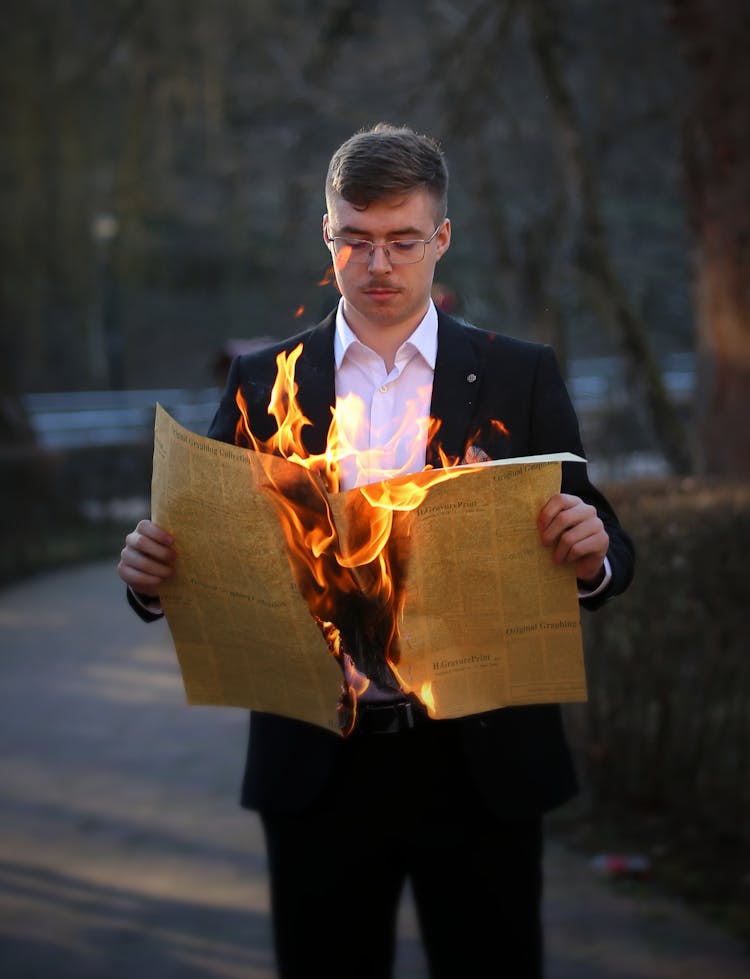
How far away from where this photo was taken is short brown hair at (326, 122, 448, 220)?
2.31 metres

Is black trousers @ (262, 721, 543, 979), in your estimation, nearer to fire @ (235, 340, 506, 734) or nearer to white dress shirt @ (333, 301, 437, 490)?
fire @ (235, 340, 506, 734)

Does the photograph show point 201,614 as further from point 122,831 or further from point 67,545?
point 67,545

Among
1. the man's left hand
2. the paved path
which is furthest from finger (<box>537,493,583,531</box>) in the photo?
the paved path

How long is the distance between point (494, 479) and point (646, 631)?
2877 mm

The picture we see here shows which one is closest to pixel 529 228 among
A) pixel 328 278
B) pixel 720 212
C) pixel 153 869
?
pixel 720 212

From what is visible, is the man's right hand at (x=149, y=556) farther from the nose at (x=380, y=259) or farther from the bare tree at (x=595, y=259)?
the bare tree at (x=595, y=259)

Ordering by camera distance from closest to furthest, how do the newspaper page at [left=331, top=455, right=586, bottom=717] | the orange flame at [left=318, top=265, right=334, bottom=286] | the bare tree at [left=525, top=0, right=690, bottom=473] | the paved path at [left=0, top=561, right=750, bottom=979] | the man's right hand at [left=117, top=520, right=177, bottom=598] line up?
the newspaper page at [left=331, top=455, right=586, bottom=717] < the man's right hand at [left=117, top=520, right=177, bottom=598] < the orange flame at [left=318, top=265, right=334, bottom=286] < the paved path at [left=0, top=561, right=750, bottom=979] < the bare tree at [left=525, top=0, right=690, bottom=473]

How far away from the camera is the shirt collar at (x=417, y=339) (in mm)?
2475

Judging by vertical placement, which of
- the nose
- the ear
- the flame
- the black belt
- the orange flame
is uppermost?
the ear

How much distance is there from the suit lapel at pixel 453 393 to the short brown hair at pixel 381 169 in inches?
11.1

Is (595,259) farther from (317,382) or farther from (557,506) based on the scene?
(557,506)

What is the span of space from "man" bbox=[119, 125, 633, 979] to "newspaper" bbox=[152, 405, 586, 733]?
0.57 feet

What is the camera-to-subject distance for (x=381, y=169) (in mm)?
2307

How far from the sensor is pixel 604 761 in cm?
524
